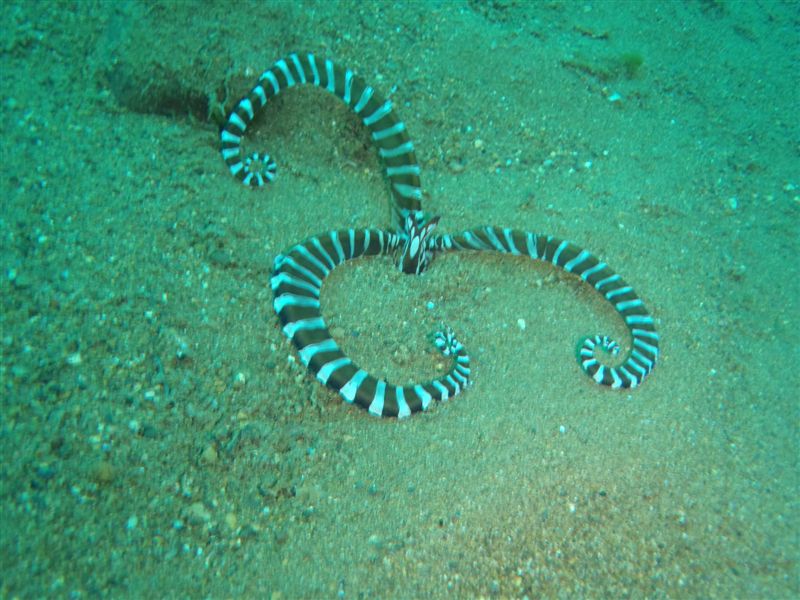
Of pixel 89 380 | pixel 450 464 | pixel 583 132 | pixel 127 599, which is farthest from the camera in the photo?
pixel 583 132

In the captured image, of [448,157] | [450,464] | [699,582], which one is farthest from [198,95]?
[699,582]

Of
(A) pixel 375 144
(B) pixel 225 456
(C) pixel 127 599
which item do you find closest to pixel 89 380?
(B) pixel 225 456

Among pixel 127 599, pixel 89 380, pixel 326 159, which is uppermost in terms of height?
pixel 326 159

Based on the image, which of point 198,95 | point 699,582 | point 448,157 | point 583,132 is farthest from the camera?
point 583,132

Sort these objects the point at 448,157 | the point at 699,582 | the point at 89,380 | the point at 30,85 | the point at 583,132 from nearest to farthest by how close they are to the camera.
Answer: the point at 89,380 < the point at 699,582 < the point at 30,85 < the point at 448,157 < the point at 583,132

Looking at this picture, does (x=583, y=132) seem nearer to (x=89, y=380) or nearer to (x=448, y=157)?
(x=448, y=157)

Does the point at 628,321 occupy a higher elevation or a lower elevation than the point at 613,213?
lower

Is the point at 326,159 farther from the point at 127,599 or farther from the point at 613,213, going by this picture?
the point at 127,599

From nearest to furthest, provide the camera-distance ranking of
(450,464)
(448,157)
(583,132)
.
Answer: (450,464) → (448,157) → (583,132)

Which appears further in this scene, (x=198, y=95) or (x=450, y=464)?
(x=198, y=95)
